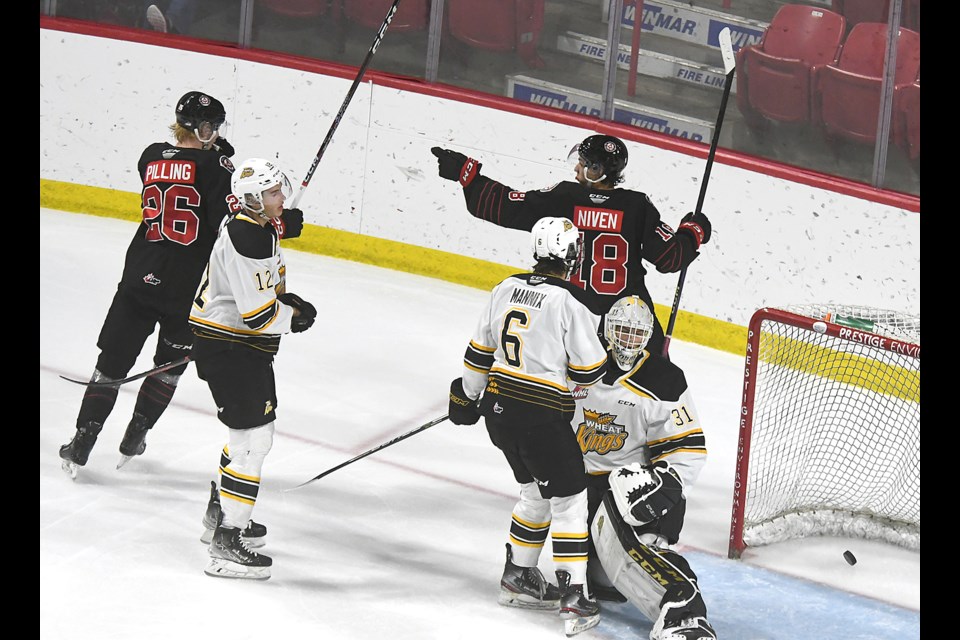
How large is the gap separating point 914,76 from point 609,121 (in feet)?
4.68

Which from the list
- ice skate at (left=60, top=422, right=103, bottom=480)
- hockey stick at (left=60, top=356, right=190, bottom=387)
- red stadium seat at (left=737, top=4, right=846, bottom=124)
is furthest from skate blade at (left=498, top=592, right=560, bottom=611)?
red stadium seat at (left=737, top=4, right=846, bottom=124)

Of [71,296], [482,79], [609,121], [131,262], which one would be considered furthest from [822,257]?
[71,296]

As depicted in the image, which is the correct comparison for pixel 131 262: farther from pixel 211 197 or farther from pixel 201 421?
pixel 201 421

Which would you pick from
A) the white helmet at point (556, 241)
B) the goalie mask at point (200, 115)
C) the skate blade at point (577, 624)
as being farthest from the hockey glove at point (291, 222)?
the skate blade at point (577, 624)

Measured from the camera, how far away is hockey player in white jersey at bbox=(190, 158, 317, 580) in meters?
3.80

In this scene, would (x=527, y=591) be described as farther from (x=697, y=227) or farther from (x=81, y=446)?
(x=81, y=446)

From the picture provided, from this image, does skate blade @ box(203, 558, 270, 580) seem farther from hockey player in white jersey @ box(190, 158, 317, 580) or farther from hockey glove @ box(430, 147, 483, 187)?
hockey glove @ box(430, 147, 483, 187)

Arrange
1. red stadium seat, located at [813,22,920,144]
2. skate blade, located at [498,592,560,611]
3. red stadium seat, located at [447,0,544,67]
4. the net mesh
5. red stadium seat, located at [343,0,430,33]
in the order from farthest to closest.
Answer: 1. red stadium seat, located at [343,0,430,33]
2. red stadium seat, located at [447,0,544,67]
3. red stadium seat, located at [813,22,920,144]
4. the net mesh
5. skate blade, located at [498,592,560,611]

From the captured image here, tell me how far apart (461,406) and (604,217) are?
0.92 metres

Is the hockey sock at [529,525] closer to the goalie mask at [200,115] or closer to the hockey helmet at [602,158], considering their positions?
the hockey helmet at [602,158]

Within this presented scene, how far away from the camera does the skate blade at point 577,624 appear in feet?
12.3

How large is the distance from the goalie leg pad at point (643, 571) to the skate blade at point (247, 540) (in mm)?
1031

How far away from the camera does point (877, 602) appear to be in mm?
4164

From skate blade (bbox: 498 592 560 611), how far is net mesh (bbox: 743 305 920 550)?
0.84 meters
